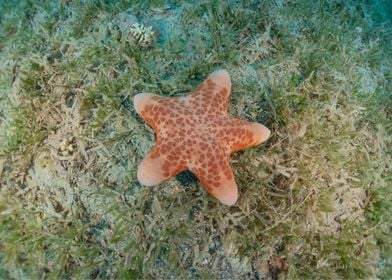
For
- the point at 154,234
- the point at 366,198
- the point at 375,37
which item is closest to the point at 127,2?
the point at 154,234

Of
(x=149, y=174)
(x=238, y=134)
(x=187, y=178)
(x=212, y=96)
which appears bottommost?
(x=187, y=178)

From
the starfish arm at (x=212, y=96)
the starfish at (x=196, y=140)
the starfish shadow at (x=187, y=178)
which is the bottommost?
the starfish shadow at (x=187, y=178)

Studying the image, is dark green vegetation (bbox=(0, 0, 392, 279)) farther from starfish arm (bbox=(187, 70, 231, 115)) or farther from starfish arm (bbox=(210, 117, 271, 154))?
starfish arm (bbox=(187, 70, 231, 115))

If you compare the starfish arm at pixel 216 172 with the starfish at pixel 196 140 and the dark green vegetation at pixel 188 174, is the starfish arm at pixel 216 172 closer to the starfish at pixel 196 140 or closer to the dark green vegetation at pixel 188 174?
the starfish at pixel 196 140

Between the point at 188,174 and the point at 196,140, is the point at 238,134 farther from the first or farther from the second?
the point at 188,174

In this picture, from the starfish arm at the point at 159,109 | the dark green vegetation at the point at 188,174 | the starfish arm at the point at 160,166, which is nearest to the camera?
the starfish arm at the point at 160,166

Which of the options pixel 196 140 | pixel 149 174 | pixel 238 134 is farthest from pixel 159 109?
pixel 238 134

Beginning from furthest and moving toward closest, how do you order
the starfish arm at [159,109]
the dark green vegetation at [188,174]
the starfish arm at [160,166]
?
the dark green vegetation at [188,174], the starfish arm at [159,109], the starfish arm at [160,166]

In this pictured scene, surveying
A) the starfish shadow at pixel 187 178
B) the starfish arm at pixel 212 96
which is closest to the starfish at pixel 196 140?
the starfish arm at pixel 212 96
